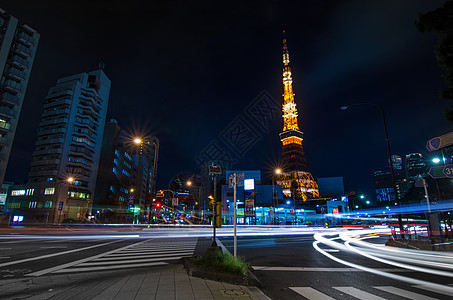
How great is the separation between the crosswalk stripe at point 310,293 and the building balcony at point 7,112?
60.1 metres

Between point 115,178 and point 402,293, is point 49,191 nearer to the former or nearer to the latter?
point 115,178

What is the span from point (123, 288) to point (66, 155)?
223 ft

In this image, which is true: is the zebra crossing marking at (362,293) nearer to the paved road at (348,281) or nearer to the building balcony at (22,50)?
the paved road at (348,281)

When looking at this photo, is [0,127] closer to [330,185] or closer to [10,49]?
[10,49]

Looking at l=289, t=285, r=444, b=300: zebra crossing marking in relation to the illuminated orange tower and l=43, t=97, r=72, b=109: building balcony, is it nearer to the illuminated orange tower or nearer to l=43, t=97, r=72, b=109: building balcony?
l=43, t=97, r=72, b=109: building balcony

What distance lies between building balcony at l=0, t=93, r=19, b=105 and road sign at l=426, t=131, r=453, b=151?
63232 mm

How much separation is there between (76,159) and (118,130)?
1843cm

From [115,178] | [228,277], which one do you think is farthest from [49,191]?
[228,277]

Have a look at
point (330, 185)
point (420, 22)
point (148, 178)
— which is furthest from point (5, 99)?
point (330, 185)

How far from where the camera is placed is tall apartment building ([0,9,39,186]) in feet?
152

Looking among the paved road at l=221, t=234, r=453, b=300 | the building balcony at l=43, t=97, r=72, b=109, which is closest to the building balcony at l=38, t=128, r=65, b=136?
the building balcony at l=43, t=97, r=72, b=109

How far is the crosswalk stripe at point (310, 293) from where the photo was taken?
512cm

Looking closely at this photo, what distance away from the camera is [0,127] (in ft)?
150

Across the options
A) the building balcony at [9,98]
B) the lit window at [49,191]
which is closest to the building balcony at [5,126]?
the building balcony at [9,98]
